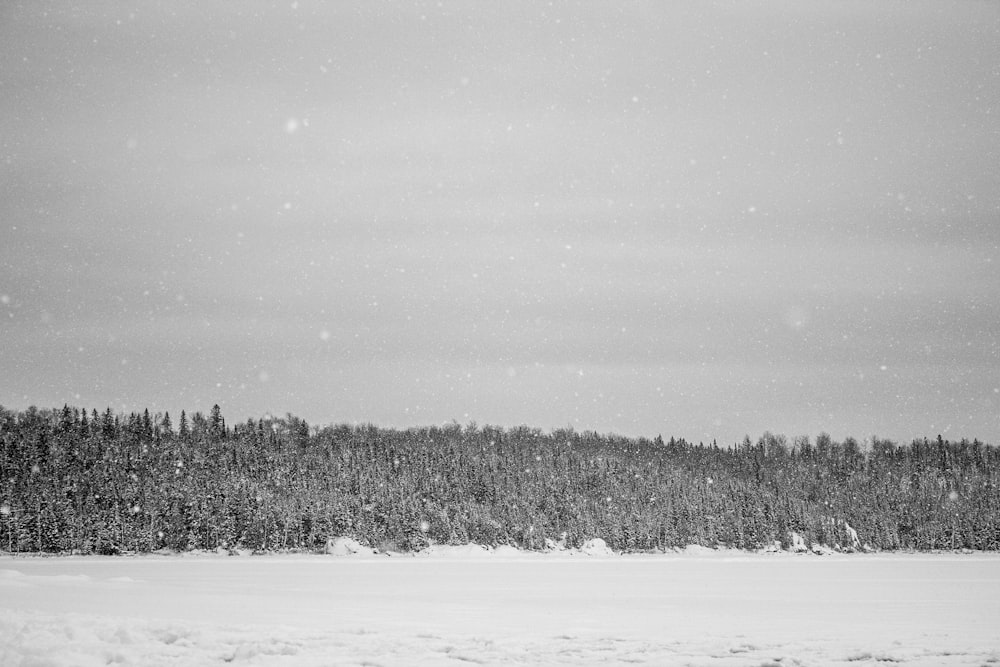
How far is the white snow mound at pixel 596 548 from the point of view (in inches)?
6516

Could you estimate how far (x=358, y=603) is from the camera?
37688 mm

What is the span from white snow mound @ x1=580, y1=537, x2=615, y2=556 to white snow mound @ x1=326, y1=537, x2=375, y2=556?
40690 mm

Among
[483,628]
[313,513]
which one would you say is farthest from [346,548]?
[483,628]

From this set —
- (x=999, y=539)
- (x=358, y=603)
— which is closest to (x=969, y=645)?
(x=358, y=603)

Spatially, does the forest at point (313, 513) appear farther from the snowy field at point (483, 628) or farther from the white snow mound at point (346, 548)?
the snowy field at point (483, 628)

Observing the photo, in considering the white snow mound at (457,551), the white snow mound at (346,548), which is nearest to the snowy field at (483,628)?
the white snow mound at (346,548)

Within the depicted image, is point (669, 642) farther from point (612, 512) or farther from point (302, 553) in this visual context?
point (612, 512)

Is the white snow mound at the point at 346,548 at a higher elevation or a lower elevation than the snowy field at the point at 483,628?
lower

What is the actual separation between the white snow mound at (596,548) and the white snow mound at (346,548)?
133 feet

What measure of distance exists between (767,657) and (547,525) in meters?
161

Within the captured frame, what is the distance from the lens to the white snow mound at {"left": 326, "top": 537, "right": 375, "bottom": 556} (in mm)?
147525

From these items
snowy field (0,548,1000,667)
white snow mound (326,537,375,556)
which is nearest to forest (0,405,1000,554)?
white snow mound (326,537,375,556)

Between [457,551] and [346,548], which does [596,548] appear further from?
[346,548]

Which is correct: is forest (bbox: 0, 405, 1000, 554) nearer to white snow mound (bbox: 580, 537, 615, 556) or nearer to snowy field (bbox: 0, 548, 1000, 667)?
white snow mound (bbox: 580, 537, 615, 556)
